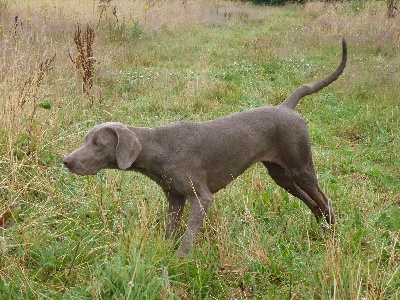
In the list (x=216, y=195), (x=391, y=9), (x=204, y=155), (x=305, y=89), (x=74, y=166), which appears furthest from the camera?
(x=391, y=9)

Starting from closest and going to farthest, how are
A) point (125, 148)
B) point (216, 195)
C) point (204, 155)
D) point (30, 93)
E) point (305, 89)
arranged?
point (125, 148), point (204, 155), point (305, 89), point (216, 195), point (30, 93)

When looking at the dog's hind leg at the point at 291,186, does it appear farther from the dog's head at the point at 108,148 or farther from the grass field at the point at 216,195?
the dog's head at the point at 108,148

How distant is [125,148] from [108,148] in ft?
0.38

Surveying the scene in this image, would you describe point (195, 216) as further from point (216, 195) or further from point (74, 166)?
point (216, 195)

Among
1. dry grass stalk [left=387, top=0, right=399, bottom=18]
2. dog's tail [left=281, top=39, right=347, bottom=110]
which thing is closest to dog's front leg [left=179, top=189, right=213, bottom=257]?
dog's tail [left=281, top=39, right=347, bottom=110]

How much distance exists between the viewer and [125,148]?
331cm

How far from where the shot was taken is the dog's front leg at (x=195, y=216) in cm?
333

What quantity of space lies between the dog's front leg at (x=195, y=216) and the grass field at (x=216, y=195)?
10cm

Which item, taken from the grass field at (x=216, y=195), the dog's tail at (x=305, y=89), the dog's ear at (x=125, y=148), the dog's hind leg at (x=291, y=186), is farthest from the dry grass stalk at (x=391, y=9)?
the dog's ear at (x=125, y=148)

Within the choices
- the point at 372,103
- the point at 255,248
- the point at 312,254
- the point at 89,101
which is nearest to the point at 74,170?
the point at 255,248

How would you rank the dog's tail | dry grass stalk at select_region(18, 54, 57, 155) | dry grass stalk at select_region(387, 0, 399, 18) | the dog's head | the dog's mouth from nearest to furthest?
the dog's mouth → the dog's head → the dog's tail → dry grass stalk at select_region(18, 54, 57, 155) → dry grass stalk at select_region(387, 0, 399, 18)

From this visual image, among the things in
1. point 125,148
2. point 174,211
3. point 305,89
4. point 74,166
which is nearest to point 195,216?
point 174,211

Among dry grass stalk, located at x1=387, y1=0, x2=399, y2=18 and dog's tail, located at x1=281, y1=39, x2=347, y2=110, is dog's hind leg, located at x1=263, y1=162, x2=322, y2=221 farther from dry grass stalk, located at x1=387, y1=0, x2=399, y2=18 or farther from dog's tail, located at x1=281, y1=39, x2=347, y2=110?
dry grass stalk, located at x1=387, y1=0, x2=399, y2=18

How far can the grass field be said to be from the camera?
9.77ft
